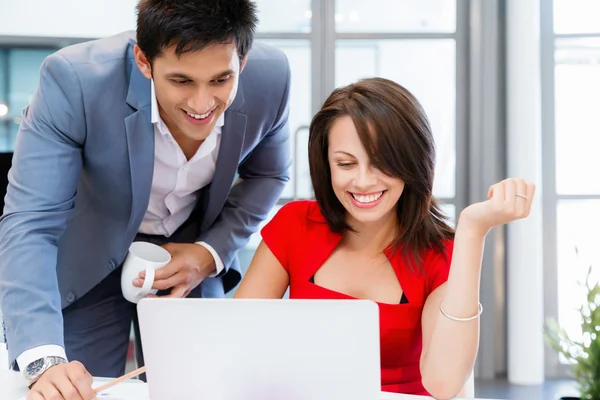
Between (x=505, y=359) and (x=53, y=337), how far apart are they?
3297 mm

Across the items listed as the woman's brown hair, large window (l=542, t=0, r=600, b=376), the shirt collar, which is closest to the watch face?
the shirt collar

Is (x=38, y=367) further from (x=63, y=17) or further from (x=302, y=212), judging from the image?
(x=63, y=17)

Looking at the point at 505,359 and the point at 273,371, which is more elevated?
the point at 273,371

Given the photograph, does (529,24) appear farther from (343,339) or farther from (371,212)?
(343,339)

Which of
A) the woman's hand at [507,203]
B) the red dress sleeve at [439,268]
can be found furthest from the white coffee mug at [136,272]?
the woman's hand at [507,203]

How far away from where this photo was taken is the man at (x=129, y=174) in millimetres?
1571

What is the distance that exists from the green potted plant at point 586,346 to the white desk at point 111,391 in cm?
52

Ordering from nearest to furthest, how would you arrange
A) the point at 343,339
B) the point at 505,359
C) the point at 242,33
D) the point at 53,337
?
1. the point at 343,339
2. the point at 53,337
3. the point at 242,33
4. the point at 505,359

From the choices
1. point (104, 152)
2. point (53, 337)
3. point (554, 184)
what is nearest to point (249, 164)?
point (104, 152)

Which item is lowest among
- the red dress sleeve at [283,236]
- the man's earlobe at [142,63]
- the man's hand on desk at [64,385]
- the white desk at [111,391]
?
the white desk at [111,391]

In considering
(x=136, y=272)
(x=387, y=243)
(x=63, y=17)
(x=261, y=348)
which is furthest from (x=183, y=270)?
(x=63, y=17)

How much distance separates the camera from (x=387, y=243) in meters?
1.85

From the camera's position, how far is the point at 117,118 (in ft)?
5.87

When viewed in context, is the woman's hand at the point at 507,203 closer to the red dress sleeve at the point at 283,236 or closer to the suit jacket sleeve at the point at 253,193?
the red dress sleeve at the point at 283,236
